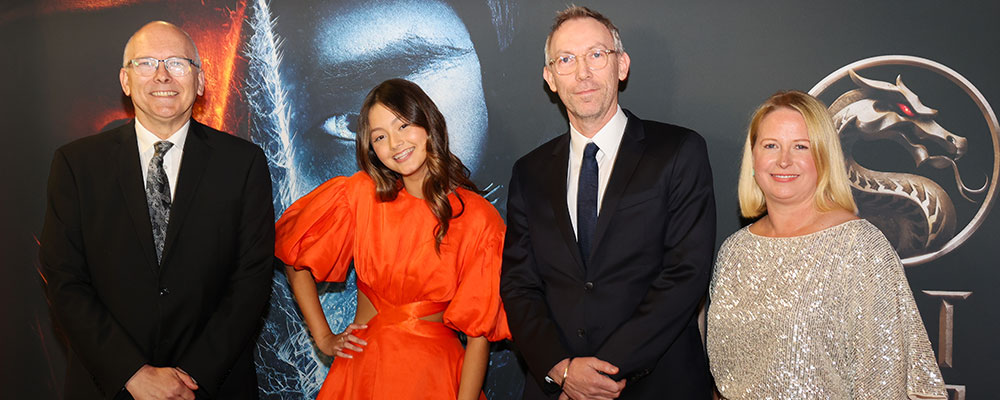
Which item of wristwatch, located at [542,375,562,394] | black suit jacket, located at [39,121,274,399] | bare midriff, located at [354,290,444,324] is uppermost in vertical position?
black suit jacket, located at [39,121,274,399]

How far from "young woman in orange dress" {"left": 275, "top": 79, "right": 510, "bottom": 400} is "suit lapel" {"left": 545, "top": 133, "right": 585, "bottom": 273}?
0.30m

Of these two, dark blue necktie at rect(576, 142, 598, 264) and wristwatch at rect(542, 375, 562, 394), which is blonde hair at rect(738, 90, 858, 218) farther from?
wristwatch at rect(542, 375, 562, 394)

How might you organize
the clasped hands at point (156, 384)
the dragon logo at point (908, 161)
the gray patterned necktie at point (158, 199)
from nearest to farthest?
the clasped hands at point (156, 384) < the gray patterned necktie at point (158, 199) < the dragon logo at point (908, 161)

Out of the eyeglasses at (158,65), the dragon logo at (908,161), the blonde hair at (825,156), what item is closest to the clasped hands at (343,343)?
the eyeglasses at (158,65)

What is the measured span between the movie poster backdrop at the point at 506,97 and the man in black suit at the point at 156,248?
0.97 metres

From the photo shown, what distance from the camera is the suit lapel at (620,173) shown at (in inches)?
92.0

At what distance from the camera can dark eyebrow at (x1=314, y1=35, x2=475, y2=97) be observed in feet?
11.1

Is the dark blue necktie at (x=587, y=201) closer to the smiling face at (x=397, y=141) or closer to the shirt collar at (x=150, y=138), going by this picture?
the smiling face at (x=397, y=141)

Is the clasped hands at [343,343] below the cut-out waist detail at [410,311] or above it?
below

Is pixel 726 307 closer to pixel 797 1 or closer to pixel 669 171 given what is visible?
pixel 669 171

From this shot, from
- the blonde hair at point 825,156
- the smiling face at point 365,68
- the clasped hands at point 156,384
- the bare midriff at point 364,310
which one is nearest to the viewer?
the blonde hair at point 825,156

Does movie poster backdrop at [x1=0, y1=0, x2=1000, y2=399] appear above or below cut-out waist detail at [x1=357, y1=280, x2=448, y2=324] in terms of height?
above

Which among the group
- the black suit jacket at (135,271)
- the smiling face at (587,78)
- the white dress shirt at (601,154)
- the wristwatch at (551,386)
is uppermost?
the smiling face at (587,78)

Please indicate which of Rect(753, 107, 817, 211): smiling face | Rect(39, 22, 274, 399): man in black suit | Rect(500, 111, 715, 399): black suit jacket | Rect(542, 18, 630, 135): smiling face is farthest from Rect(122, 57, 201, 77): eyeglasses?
Rect(753, 107, 817, 211): smiling face
